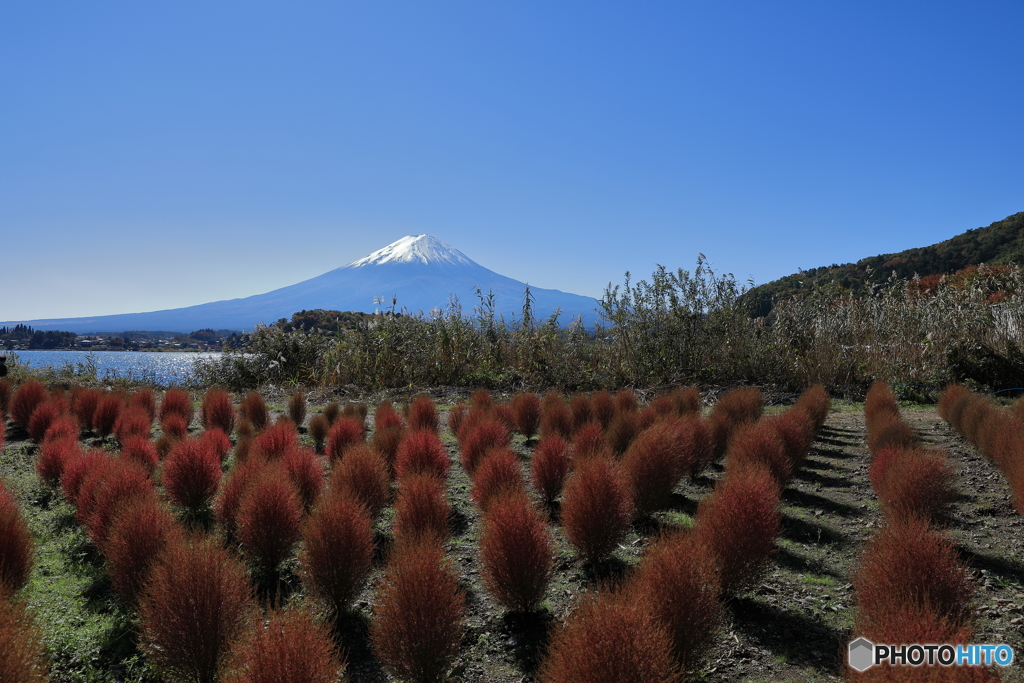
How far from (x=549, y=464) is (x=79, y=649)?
3.14 m

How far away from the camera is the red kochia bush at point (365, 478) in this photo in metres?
4.10

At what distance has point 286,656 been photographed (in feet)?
5.76

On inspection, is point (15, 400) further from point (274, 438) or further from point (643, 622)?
point (643, 622)

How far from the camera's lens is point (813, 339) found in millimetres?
→ 10656

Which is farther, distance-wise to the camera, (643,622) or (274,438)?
(274,438)

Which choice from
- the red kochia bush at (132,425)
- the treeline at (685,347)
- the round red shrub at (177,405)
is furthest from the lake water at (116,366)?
the red kochia bush at (132,425)

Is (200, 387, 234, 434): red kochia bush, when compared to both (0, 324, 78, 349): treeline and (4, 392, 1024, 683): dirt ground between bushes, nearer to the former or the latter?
(4, 392, 1024, 683): dirt ground between bushes

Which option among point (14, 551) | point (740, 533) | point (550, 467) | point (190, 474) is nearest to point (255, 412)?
point (190, 474)

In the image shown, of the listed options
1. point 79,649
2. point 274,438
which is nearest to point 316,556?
point 79,649

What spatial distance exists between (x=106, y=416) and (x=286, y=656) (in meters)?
7.45

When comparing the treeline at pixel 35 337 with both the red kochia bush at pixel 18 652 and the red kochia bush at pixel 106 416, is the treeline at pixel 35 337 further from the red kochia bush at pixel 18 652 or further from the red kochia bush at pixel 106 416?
the red kochia bush at pixel 18 652

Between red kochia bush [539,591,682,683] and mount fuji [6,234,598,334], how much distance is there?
442ft

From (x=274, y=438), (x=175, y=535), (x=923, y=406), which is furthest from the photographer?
(x=923, y=406)

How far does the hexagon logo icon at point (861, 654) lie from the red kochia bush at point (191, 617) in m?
2.38
